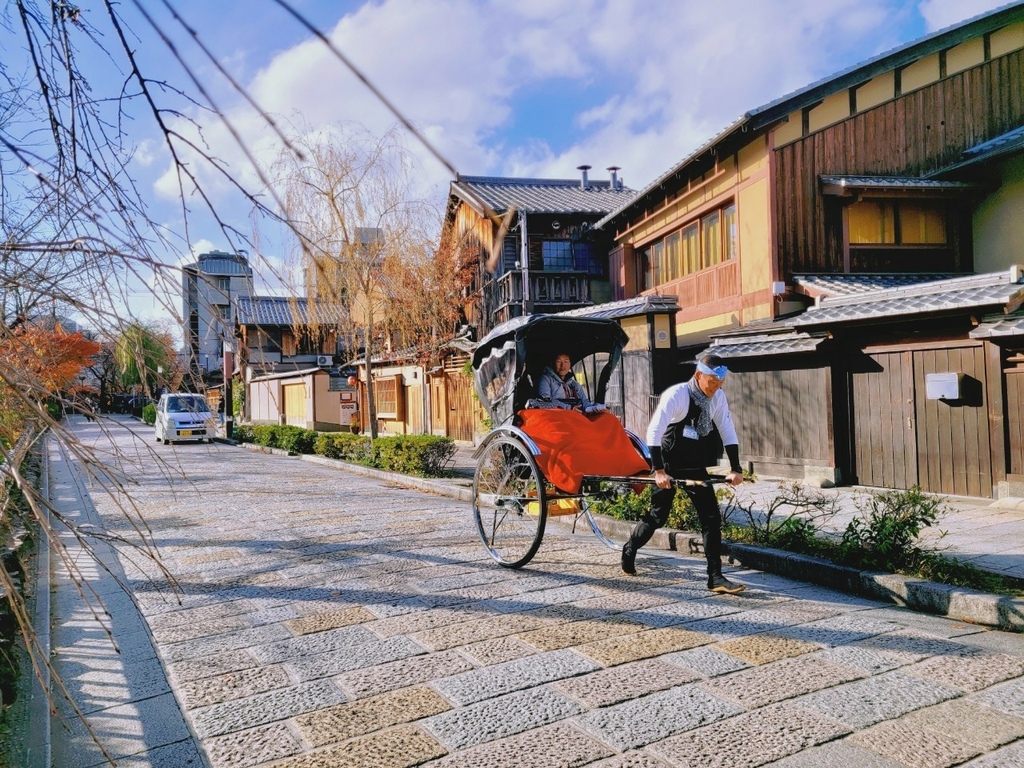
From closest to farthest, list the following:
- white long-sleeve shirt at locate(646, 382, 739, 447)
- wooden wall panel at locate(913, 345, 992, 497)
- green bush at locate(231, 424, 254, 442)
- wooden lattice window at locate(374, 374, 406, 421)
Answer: white long-sleeve shirt at locate(646, 382, 739, 447) → wooden wall panel at locate(913, 345, 992, 497) → green bush at locate(231, 424, 254, 442) → wooden lattice window at locate(374, 374, 406, 421)

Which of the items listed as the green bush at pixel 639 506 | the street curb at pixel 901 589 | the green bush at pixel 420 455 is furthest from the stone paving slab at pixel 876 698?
the green bush at pixel 420 455

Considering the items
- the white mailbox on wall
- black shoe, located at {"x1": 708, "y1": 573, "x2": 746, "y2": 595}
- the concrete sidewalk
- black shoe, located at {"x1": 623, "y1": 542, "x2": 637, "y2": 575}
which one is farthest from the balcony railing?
black shoe, located at {"x1": 708, "y1": 573, "x2": 746, "y2": 595}

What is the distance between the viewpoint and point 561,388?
7438mm

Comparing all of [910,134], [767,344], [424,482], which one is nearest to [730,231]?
[910,134]

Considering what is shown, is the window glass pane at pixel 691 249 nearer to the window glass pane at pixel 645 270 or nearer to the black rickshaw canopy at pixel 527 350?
the window glass pane at pixel 645 270

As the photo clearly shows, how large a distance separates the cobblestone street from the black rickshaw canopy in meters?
1.71

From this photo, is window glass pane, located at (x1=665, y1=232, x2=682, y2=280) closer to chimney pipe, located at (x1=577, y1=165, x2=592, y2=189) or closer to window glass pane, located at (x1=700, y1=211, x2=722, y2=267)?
window glass pane, located at (x1=700, y1=211, x2=722, y2=267)

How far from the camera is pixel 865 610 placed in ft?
16.5

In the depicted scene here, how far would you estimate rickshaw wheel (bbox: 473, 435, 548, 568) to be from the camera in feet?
19.7

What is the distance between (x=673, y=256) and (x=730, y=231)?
2.87 m

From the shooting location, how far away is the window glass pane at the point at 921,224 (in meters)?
14.5

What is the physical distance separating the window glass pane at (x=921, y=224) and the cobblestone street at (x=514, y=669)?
36.6ft

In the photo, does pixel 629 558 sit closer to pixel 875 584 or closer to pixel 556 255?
pixel 875 584

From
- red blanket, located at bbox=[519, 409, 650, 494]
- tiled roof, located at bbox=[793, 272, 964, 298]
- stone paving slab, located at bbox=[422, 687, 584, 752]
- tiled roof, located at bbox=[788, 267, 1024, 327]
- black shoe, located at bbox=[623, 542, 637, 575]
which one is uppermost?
tiled roof, located at bbox=[793, 272, 964, 298]
